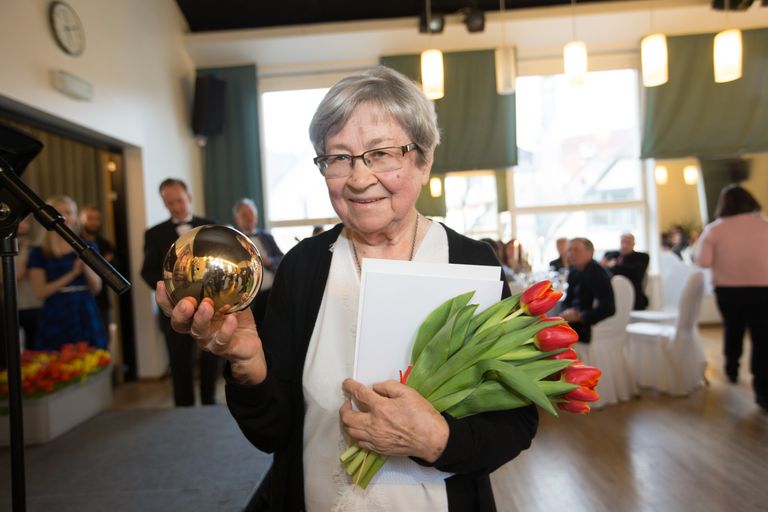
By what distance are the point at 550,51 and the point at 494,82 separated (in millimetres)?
962

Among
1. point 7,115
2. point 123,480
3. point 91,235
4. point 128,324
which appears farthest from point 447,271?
point 128,324

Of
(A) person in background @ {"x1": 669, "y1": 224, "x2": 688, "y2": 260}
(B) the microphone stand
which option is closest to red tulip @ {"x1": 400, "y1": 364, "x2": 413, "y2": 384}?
(B) the microphone stand

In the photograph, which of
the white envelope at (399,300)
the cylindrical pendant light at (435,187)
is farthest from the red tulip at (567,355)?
the cylindrical pendant light at (435,187)

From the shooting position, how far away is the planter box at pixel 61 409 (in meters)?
2.19

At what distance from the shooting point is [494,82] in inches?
266

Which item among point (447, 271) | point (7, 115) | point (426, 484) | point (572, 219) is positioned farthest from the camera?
point (572, 219)

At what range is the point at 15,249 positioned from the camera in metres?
1.33

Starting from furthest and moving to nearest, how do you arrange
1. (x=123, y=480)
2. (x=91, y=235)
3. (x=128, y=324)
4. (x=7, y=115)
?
(x=128, y=324)
(x=91, y=235)
(x=7, y=115)
(x=123, y=480)

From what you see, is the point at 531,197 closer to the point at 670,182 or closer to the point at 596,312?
the point at 670,182

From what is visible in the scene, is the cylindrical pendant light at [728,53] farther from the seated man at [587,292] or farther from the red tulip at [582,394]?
the red tulip at [582,394]

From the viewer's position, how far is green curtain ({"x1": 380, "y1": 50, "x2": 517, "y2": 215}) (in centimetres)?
679

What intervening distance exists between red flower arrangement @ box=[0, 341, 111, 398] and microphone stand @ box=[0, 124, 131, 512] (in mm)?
1188

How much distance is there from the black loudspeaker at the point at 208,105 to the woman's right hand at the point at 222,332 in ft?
20.5

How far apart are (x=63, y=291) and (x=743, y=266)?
16.2ft
